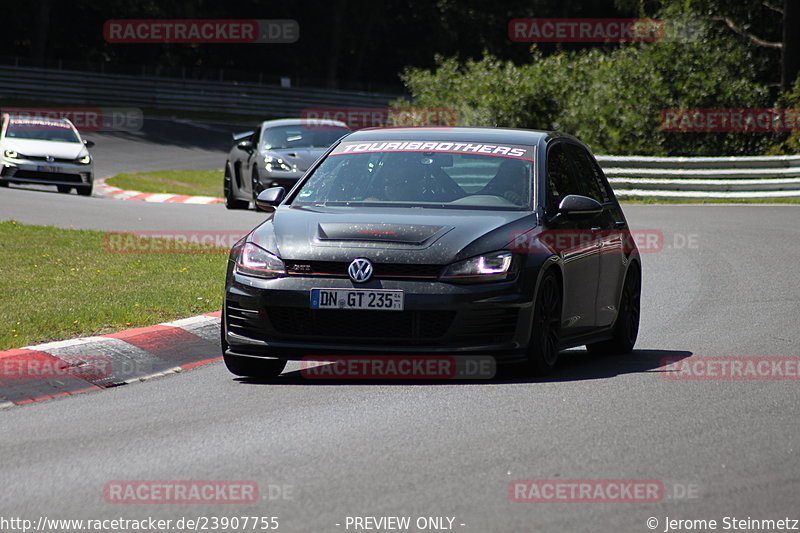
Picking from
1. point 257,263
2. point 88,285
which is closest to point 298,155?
point 88,285

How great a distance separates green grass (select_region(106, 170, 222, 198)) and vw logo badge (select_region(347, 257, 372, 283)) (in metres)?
24.0

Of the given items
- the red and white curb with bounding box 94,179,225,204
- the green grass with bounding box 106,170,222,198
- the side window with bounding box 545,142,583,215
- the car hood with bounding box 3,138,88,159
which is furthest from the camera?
the green grass with bounding box 106,170,222,198

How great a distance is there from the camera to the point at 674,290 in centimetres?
1312

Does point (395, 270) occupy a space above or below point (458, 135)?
below

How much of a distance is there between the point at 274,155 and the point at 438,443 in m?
16.5

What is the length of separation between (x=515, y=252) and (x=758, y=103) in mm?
24932

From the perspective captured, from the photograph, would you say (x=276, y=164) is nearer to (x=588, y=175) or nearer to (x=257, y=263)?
(x=588, y=175)

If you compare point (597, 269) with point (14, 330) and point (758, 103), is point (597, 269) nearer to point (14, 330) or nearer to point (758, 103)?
point (14, 330)

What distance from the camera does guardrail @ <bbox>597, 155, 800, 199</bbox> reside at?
25969 mm

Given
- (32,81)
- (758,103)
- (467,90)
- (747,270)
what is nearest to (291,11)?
(32,81)

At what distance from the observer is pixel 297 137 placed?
23062mm

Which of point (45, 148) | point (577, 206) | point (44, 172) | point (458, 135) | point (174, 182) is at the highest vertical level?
point (458, 135)

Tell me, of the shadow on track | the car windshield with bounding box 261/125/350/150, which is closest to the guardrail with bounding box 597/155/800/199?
the car windshield with bounding box 261/125/350/150

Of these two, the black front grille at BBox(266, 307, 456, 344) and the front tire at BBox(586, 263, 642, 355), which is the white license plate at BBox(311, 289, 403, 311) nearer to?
the black front grille at BBox(266, 307, 456, 344)
